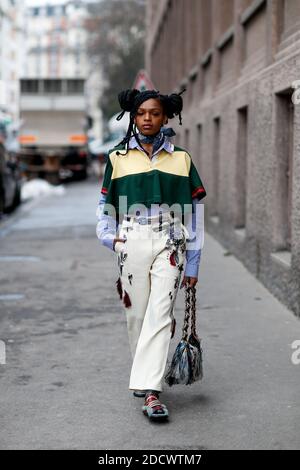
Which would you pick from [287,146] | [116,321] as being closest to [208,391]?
[116,321]

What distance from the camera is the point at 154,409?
200 inches

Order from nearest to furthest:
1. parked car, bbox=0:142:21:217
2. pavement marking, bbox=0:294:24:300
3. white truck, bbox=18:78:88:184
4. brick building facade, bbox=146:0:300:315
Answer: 1. brick building facade, bbox=146:0:300:315
2. pavement marking, bbox=0:294:24:300
3. parked car, bbox=0:142:21:217
4. white truck, bbox=18:78:88:184

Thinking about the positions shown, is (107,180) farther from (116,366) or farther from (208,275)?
(208,275)

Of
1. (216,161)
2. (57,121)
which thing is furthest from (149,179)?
(57,121)

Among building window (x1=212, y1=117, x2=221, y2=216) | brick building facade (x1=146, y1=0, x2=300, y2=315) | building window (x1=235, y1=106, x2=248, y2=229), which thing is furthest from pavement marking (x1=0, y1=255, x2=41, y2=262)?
building window (x1=212, y1=117, x2=221, y2=216)

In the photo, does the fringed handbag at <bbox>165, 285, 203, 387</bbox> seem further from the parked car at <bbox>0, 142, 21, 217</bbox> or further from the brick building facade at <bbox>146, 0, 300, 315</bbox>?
the parked car at <bbox>0, 142, 21, 217</bbox>

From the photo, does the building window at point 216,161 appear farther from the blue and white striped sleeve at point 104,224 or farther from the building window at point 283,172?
the blue and white striped sleeve at point 104,224

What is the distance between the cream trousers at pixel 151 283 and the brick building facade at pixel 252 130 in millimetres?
2987

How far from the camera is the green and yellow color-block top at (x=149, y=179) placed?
5.16 metres

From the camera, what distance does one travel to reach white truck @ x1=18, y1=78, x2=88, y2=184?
37.3 m

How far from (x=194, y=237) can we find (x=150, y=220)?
315 millimetres

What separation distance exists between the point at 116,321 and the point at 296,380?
8.28 ft

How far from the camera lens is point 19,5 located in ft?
338

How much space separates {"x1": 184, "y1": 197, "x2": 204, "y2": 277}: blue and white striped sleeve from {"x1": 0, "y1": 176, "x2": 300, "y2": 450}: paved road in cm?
83
